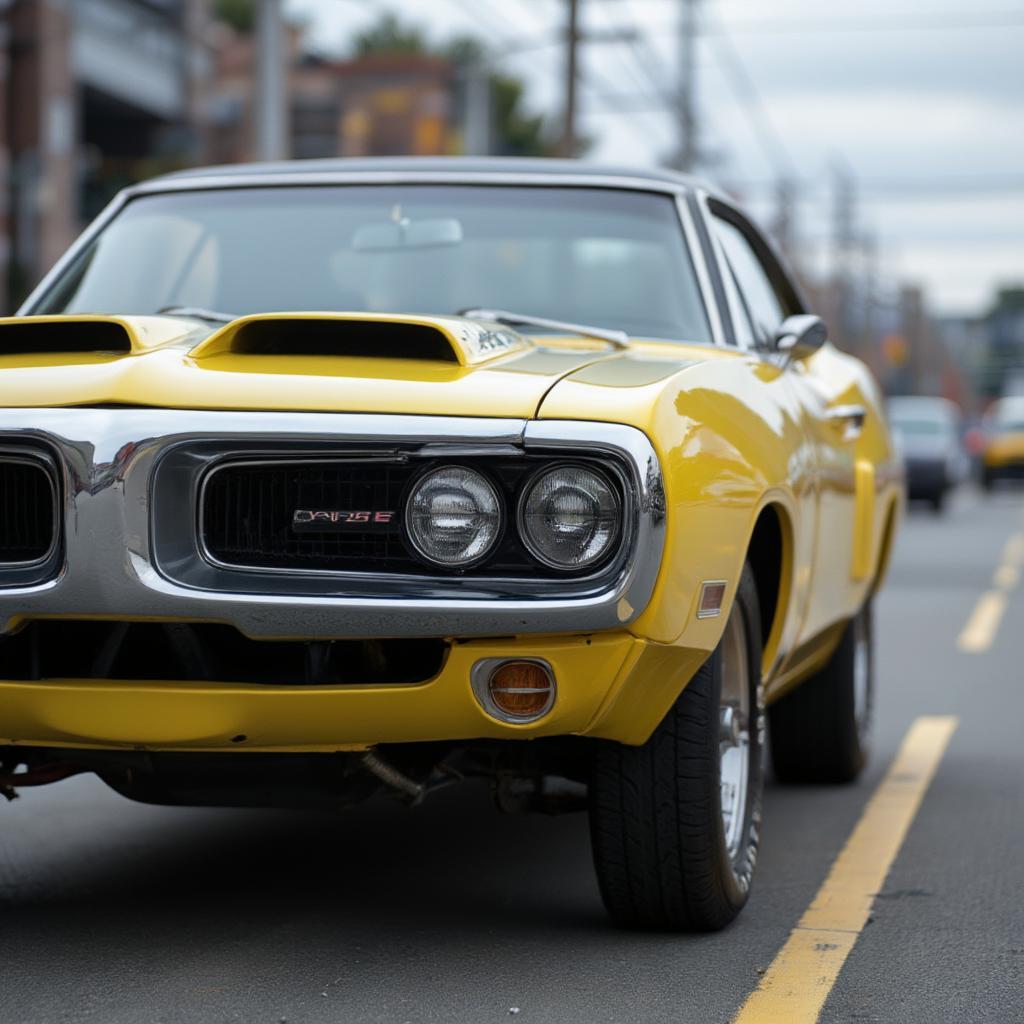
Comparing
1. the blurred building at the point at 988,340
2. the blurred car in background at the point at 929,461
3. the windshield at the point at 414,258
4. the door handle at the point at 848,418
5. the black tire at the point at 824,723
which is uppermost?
the windshield at the point at 414,258

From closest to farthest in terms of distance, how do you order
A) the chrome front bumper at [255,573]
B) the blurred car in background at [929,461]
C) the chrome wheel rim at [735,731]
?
the chrome front bumper at [255,573] → the chrome wheel rim at [735,731] → the blurred car in background at [929,461]

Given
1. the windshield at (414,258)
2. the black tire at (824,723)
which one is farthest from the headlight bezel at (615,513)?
the black tire at (824,723)

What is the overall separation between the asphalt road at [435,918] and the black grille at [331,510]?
0.81 m

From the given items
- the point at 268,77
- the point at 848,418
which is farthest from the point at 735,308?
the point at 268,77

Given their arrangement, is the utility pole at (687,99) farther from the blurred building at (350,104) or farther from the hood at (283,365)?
the hood at (283,365)

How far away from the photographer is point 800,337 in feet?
17.2

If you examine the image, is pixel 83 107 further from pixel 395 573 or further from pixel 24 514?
pixel 395 573

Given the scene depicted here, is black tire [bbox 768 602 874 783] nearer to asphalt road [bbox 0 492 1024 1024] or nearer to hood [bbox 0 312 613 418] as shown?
asphalt road [bbox 0 492 1024 1024]

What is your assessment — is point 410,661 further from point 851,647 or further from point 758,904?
point 851,647

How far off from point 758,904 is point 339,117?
62013 mm

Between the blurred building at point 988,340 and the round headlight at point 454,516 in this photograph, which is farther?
the blurred building at point 988,340

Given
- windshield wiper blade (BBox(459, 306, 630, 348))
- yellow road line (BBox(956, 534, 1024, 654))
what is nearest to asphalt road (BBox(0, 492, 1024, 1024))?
windshield wiper blade (BBox(459, 306, 630, 348))

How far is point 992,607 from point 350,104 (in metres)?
52.9

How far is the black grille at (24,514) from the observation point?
12.1 feet
